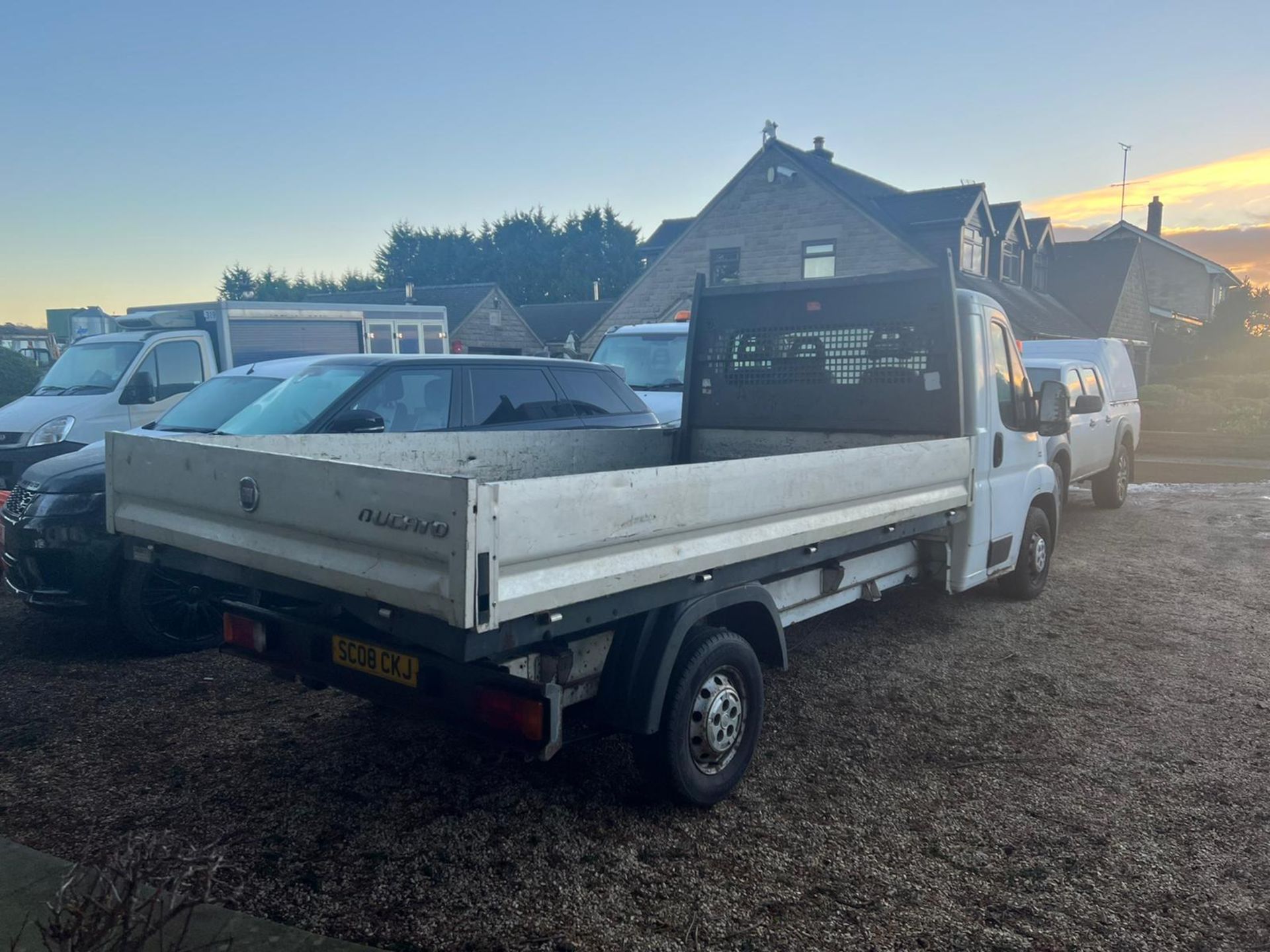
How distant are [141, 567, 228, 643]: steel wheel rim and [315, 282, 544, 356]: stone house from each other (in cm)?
2893

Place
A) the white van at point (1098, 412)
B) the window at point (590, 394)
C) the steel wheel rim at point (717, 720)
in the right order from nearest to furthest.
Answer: the steel wheel rim at point (717, 720) < the window at point (590, 394) < the white van at point (1098, 412)

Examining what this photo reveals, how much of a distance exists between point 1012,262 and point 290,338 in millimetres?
26383

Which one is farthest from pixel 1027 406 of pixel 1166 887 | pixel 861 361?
pixel 1166 887

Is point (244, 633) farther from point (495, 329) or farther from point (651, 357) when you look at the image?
point (495, 329)

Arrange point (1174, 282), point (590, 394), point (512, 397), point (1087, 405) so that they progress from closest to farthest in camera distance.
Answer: point (512, 397)
point (590, 394)
point (1087, 405)
point (1174, 282)

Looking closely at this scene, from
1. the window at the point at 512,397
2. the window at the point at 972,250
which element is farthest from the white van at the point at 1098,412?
the window at the point at 972,250

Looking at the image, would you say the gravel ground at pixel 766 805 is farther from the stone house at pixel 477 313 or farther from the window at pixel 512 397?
the stone house at pixel 477 313

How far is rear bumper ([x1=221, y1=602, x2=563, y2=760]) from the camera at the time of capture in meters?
3.18

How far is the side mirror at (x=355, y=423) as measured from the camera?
6371mm

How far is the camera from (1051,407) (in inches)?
252

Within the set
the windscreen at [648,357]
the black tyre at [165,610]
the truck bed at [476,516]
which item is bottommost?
the black tyre at [165,610]

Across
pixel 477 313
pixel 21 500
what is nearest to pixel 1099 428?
pixel 21 500

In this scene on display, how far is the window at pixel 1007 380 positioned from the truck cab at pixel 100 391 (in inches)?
357

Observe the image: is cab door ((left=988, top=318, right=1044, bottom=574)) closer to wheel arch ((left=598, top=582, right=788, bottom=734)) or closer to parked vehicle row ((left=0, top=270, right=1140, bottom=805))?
parked vehicle row ((left=0, top=270, right=1140, bottom=805))
